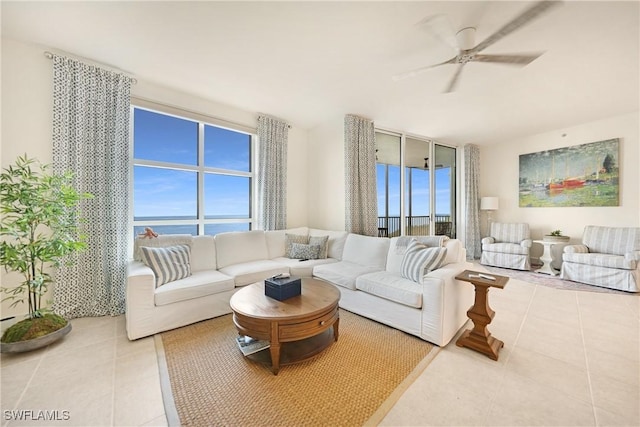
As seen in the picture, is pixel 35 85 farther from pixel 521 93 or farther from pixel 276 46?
pixel 521 93

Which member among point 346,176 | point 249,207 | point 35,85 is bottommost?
point 249,207

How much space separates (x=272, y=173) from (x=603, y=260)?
207 inches

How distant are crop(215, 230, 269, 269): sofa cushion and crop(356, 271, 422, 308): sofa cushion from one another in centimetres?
161

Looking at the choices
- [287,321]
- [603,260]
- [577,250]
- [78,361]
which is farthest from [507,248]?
[78,361]

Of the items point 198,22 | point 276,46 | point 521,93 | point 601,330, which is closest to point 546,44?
point 521,93

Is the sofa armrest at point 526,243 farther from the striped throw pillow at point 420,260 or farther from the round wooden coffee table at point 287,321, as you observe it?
the round wooden coffee table at point 287,321

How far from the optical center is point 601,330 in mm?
2398

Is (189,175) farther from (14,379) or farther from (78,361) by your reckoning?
(14,379)

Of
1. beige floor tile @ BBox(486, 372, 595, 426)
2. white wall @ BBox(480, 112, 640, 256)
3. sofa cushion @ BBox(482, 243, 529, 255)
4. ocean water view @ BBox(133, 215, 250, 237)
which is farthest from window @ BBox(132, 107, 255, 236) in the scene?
white wall @ BBox(480, 112, 640, 256)

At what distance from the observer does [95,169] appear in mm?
2721

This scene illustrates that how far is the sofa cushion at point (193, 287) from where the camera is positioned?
2363mm

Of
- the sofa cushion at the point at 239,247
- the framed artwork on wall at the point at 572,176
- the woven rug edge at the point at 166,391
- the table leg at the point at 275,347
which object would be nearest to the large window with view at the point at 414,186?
the framed artwork on wall at the point at 572,176

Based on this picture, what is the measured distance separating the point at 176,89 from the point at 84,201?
177 centimetres

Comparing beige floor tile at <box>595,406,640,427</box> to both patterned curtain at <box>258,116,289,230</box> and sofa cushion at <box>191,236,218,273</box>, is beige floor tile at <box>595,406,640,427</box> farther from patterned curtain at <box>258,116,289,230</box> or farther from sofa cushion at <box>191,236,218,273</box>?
patterned curtain at <box>258,116,289,230</box>
